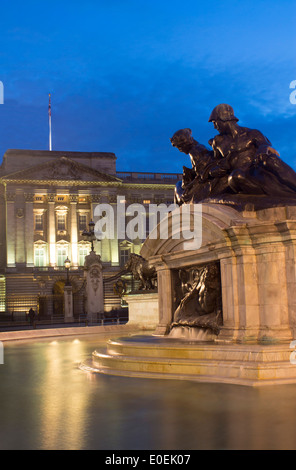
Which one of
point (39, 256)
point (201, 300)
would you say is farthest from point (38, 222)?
point (201, 300)

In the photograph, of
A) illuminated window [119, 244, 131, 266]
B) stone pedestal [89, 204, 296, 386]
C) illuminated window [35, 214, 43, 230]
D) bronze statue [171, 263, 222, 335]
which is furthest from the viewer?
illuminated window [119, 244, 131, 266]

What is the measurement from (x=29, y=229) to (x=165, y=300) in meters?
52.2

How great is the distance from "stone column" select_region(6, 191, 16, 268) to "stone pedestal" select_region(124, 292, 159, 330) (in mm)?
43703

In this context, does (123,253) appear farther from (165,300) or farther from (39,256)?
(165,300)

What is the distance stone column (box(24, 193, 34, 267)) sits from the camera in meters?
59.7

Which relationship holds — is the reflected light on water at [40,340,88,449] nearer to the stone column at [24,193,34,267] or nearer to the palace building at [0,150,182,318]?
the palace building at [0,150,182,318]

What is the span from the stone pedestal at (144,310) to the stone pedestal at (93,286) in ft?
26.4

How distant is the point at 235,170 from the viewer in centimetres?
852

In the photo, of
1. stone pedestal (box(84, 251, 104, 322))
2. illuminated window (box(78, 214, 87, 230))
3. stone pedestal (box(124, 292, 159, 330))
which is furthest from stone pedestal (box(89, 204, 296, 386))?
illuminated window (box(78, 214, 87, 230))

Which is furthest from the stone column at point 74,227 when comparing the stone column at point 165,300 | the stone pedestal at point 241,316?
the stone pedestal at point 241,316

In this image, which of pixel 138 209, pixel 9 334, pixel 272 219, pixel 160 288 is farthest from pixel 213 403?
pixel 138 209

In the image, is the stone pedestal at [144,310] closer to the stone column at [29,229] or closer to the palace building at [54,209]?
the palace building at [54,209]

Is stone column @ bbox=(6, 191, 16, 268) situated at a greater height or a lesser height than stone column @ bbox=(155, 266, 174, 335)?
greater

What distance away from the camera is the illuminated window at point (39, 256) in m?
60.5
